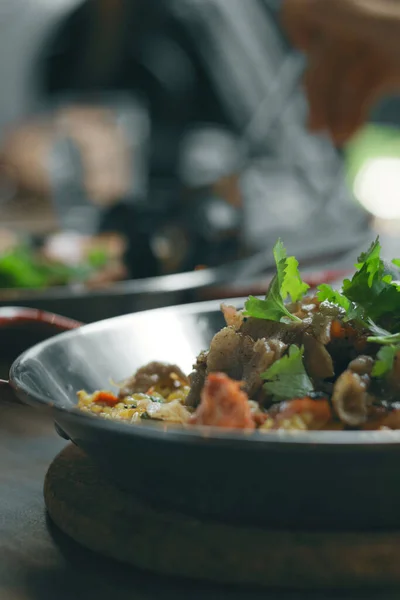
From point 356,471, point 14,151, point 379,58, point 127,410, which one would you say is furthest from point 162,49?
point 356,471

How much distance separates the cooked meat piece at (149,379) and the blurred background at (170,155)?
714mm

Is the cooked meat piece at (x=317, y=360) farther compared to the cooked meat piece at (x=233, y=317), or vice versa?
the cooked meat piece at (x=233, y=317)

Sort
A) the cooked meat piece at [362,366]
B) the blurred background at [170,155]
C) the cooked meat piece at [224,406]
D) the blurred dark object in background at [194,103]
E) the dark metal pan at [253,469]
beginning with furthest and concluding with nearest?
1. the blurred dark object in background at [194,103]
2. the blurred background at [170,155]
3. the cooked meat piece at [362,366]
4. the cooked meat piece at [224,406]
5. the dark metal pan at [253,469]

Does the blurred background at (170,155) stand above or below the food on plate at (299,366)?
above

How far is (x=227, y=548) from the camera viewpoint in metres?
0.80

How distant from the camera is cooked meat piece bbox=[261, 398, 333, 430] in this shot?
866 millimetres

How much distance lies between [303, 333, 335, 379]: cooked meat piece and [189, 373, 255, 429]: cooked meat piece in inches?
5.4

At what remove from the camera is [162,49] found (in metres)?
5.64

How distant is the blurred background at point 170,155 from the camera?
282cm

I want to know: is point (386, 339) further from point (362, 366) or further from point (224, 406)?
point (224, 406)

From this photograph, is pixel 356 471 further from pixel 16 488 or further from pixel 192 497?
pixel 16 488

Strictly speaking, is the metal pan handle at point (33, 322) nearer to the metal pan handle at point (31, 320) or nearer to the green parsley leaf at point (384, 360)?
the metal pan handle at point (31, 320)

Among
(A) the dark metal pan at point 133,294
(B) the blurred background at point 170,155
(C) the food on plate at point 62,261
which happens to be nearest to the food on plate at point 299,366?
(A) the dark metal pan at point 133,294

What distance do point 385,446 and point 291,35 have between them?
2.20 meters
